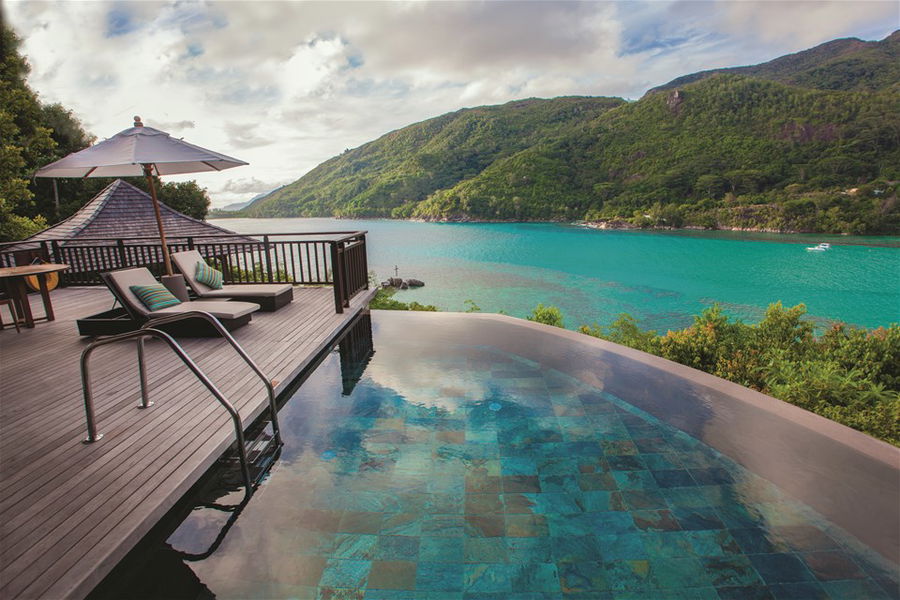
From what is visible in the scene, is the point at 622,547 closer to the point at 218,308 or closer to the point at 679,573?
the point at 679,573

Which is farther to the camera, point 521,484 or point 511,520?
point 521,484

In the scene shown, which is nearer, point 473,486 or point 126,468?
point 126,468

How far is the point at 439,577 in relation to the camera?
1.89 metres

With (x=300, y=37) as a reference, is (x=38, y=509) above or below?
below

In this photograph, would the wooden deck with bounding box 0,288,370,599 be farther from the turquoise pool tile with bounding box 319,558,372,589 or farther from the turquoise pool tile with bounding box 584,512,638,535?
the turquoise pool tile with bounding box 584,512,638,535

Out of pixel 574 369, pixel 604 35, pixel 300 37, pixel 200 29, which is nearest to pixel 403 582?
pixel 574 369

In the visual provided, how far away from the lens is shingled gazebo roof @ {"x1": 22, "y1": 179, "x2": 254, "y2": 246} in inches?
376

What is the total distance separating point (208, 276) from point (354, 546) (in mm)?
5042

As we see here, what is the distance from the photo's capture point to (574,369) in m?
4.02

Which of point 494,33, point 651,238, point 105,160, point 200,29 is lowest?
point 651,238

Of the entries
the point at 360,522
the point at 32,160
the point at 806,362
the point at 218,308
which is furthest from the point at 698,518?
the point at 32,160

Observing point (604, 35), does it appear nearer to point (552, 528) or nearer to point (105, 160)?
point (105, 160)

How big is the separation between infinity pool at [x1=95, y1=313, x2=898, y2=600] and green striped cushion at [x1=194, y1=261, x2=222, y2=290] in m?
3.47

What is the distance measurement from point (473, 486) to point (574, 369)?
1.94m
